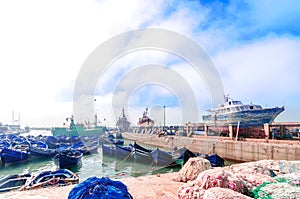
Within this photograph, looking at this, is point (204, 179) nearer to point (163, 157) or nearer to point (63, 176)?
point (63, 176)

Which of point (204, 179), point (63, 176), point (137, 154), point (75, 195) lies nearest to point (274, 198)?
point (204, 179)

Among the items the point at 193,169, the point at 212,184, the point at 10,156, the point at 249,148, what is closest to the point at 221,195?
the point at 212,184

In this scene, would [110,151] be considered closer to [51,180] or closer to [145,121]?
[51,180]

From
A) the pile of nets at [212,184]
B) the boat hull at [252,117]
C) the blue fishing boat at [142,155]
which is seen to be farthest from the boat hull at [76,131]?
the pile of nets at [212,184]

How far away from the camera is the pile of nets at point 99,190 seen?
4062 mm

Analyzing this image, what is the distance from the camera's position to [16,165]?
2136 cm

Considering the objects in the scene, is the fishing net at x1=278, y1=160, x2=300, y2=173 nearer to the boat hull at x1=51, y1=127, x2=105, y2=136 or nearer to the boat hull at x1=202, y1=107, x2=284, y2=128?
the boat hull at x1=202, y1=107, x2=284, y2=128

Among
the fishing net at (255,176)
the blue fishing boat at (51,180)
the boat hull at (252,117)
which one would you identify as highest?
the boat hull at (252,117)

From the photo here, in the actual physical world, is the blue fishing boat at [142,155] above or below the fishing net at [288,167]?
below

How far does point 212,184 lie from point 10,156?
73.7 ft

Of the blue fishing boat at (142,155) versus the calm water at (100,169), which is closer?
the calm water at (100,169)

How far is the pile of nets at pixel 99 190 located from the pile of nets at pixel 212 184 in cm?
162

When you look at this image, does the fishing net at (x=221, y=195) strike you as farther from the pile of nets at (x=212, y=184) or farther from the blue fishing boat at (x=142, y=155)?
the blue fishing boat at (x=142, y=155)

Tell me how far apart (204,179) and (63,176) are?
7381mm
